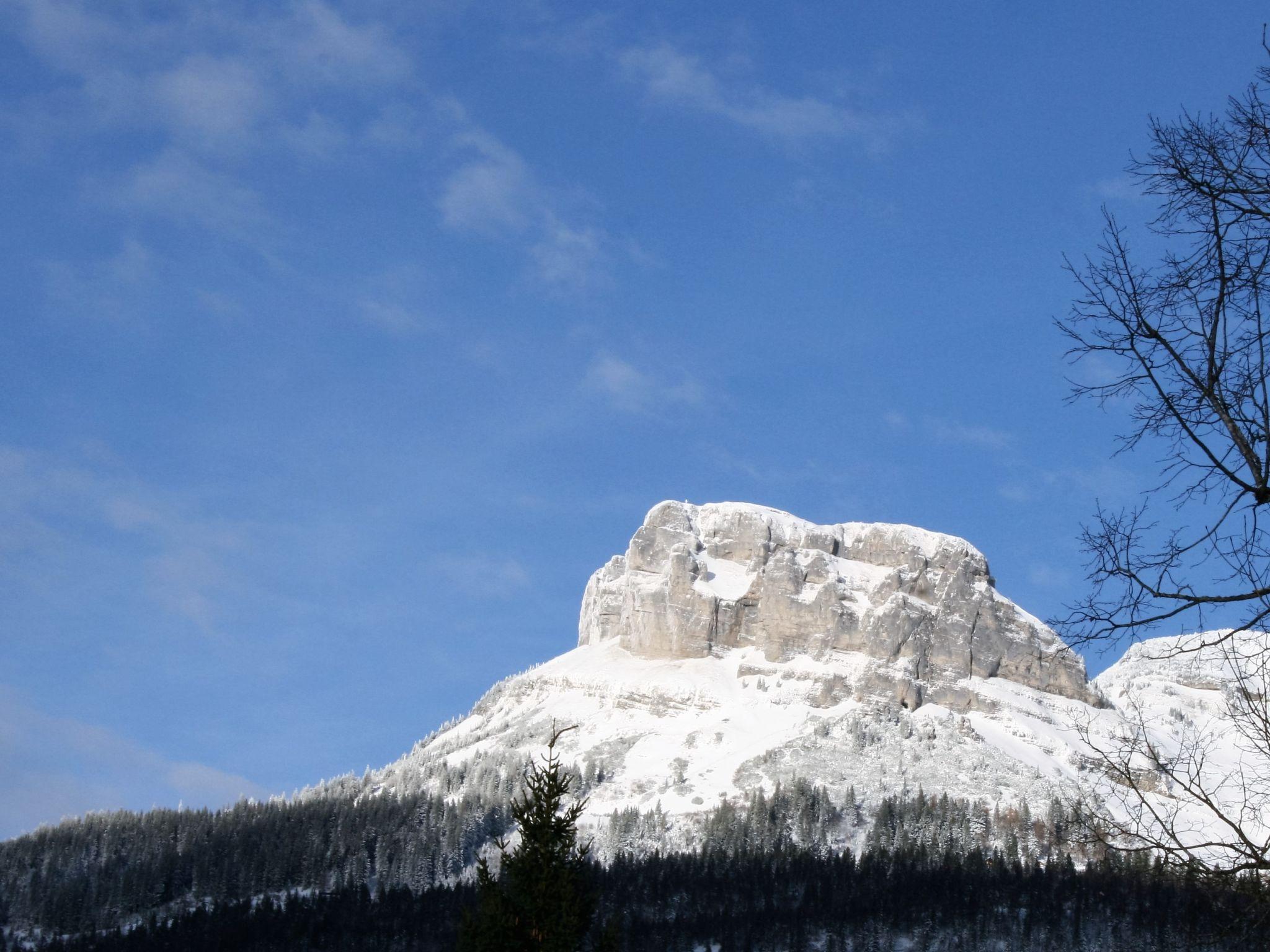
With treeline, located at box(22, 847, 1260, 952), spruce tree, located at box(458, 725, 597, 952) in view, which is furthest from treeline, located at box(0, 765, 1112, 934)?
spruce tree, located at box(458, 725, 597, 952)

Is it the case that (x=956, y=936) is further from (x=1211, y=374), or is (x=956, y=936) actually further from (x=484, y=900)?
(x=1211, y=374)

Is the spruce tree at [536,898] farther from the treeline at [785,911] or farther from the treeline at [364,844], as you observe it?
the treeline at [364,844]

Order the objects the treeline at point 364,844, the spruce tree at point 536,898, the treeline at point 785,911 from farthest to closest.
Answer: the treeline at point 364,844
the treeline at point 785,911
the spruce tree at point 536,898

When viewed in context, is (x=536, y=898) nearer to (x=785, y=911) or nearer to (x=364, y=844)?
(x=785, y=911)

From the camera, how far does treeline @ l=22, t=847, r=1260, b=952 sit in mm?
111312

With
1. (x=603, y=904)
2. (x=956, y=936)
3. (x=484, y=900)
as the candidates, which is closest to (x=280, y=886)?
(x=603, y=904)

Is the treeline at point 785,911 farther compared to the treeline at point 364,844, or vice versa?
the treeline at point 364,844

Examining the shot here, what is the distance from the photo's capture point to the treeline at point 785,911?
111 meters

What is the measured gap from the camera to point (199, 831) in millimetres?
178250

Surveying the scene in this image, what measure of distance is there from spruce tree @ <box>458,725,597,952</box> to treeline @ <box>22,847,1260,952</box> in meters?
76.8

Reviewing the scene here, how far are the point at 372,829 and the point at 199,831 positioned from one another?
23.1m

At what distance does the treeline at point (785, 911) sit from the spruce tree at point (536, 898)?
252 ft

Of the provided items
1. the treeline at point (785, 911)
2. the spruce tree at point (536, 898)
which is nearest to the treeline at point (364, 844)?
the treeline at point (785, 911)

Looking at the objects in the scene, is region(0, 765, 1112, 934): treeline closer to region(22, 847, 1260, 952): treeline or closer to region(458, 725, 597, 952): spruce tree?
region(22, 847, 1260, 952): treeline
